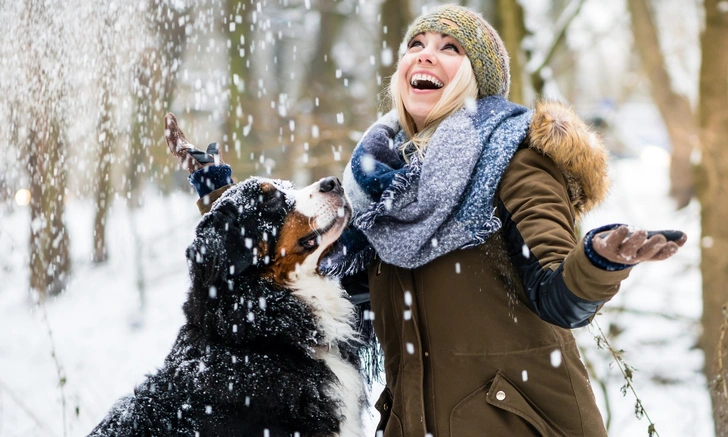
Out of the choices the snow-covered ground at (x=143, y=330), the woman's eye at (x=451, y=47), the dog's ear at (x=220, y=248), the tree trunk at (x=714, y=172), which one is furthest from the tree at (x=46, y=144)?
the tree trunk at (x=714, y=172)

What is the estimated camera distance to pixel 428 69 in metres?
2.87

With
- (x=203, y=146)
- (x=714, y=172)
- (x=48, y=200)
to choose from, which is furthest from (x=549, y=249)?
(x=203, y=146)

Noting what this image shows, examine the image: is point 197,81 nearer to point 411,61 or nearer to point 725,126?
point 725,126

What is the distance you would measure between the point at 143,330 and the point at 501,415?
31.5 feet

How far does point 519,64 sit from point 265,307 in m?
3.97

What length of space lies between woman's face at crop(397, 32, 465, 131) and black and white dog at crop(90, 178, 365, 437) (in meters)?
0.53

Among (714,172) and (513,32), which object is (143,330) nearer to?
(513,32)

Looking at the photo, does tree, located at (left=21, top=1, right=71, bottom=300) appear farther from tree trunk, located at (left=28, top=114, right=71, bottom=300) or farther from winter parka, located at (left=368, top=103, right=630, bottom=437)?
winter parka, located at (left=368, top=103, right=630, bottom=437)

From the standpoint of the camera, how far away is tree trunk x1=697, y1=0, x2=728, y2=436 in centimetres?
608

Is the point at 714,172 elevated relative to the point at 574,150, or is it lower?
lower

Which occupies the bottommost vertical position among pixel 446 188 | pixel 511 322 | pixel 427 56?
pixel 511 322

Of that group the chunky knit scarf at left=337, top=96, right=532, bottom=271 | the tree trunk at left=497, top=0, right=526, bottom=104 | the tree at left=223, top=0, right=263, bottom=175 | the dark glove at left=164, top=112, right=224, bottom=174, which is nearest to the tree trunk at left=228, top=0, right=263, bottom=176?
the tree at left=223, top=0, right=263, bottom=175

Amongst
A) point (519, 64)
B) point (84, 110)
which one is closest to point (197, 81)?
point (84, 110)

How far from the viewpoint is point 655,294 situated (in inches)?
420
